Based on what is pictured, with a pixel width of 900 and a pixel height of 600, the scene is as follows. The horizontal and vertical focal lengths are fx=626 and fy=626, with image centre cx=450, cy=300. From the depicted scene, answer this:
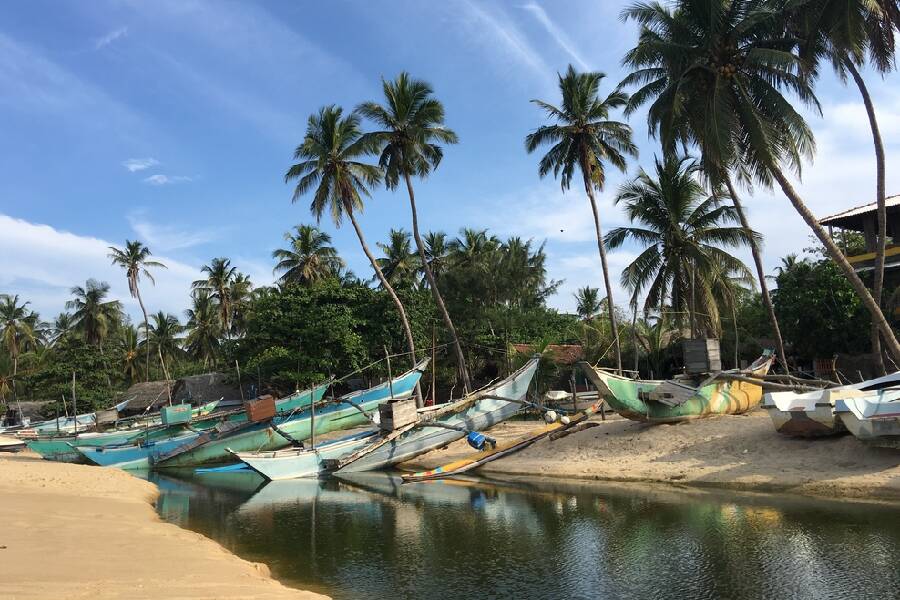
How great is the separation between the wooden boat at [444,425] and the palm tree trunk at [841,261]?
1000 centimetres

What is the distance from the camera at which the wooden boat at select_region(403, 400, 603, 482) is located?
18531mm

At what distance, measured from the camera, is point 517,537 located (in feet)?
36.4

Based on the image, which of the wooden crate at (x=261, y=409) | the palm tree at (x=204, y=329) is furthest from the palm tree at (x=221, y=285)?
the wooden crate at (x=261, y=409)

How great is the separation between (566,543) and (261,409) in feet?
51.7

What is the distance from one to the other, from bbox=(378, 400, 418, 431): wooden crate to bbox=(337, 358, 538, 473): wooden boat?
0.94 feet

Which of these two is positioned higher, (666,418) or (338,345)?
(338,345)

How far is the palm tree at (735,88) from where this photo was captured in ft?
53.2

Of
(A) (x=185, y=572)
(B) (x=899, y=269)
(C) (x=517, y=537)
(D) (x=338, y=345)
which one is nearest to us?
(A) (x=185, y=572)

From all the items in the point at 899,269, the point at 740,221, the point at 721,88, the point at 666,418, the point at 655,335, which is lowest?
the point at 666,418

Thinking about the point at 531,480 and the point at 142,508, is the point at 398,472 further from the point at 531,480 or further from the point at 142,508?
→ the point at 142,508

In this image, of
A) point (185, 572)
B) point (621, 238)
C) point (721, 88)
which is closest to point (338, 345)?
point (621, 238)

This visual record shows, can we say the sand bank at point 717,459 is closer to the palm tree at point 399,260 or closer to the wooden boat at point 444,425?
the wooden boat at point 444,425

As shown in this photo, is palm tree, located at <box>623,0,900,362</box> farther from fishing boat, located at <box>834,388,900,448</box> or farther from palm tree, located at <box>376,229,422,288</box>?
palm tree, located at <box>376,229,422,288</box>

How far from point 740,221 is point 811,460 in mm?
11642
